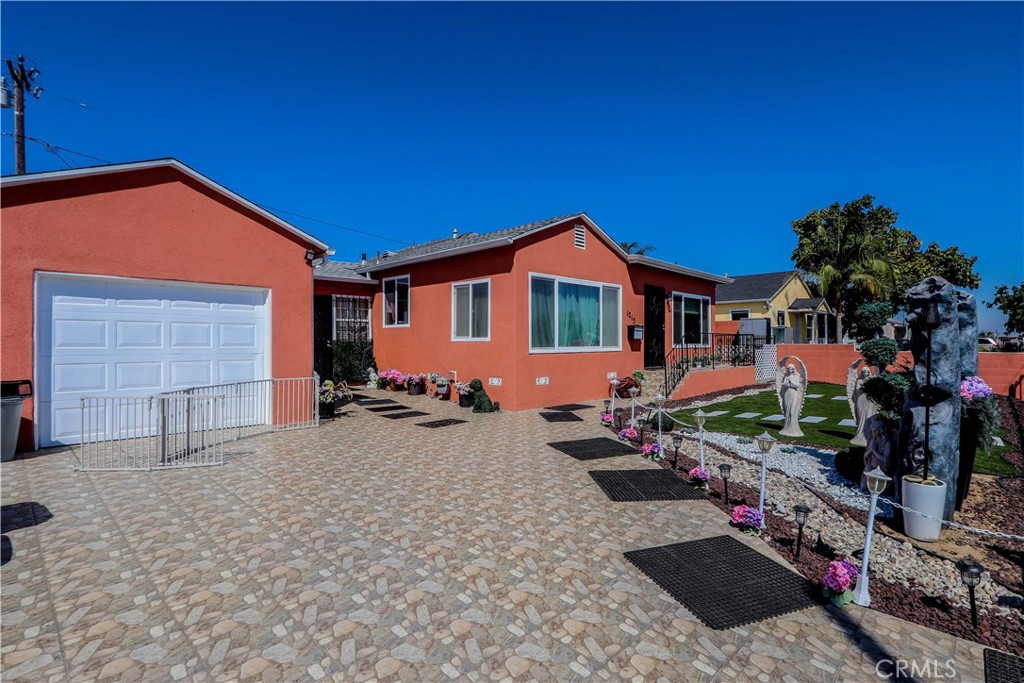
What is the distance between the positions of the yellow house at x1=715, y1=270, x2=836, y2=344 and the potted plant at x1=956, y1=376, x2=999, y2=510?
22.1 m

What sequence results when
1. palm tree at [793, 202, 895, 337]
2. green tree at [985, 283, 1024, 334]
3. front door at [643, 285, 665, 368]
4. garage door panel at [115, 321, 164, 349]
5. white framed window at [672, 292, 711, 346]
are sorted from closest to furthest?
garage door panel at [115, 321, 164, 349] < front door at [643, 285, 665, 368] < white framed window at [672, 292, 711, 346] < palm tree at [793, 202, 895, 337] < green tree at [985, 283, 1024, 334]

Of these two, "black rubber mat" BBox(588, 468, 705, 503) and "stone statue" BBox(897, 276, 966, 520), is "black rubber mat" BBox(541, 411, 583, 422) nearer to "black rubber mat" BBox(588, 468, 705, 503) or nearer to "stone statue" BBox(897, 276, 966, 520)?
"black rubber mat" BBox(588, 468, 705, 503)

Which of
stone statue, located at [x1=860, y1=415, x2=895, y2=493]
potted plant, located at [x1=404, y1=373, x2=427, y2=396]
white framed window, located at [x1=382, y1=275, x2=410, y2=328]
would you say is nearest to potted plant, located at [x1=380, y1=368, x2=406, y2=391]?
potted plant, located at [x1=404, y1=373, x2=427, y2=396]

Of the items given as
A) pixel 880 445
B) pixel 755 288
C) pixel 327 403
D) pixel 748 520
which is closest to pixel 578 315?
pixel 327 403

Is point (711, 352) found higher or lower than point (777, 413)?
higher

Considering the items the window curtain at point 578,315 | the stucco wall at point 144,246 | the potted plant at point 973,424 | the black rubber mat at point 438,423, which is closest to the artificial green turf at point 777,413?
the potted plant at point 973,424

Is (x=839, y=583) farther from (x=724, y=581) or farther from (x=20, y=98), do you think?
(x=20, y=98)

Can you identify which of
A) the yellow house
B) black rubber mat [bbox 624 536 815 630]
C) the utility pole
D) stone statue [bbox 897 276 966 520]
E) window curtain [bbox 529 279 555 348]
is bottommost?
black rubber mat [bbox 624 536 815 630]

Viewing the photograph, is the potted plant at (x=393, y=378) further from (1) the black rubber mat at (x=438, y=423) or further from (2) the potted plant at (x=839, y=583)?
(2) the potted plant at (x=839, y=583)

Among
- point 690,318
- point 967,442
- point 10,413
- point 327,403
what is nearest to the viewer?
point 967,442

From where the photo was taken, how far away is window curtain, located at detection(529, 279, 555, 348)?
11414 millimetres

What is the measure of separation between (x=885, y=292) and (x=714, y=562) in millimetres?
25438

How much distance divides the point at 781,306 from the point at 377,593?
102ft

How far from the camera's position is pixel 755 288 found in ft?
94.4
